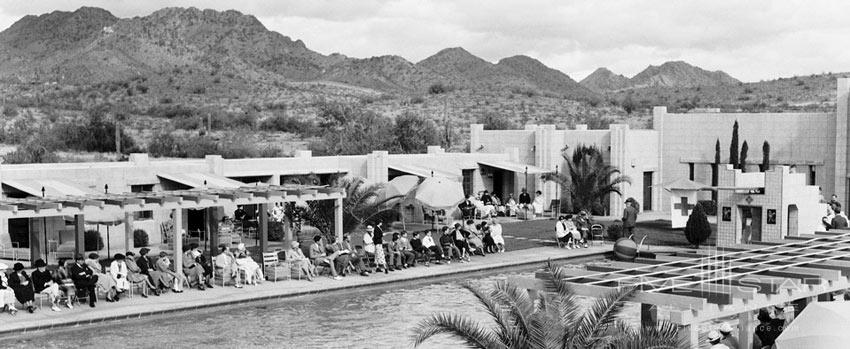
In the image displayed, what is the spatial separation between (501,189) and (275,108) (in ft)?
114

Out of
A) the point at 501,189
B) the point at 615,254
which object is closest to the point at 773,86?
the point at 501,189

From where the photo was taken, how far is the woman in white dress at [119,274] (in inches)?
Result: 728

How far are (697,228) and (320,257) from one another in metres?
10.3

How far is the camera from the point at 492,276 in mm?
22953

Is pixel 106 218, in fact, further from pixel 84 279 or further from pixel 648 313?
pixel 648 313

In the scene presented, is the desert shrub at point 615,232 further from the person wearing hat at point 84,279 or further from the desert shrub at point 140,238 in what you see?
the person wearing hat at point 84,279

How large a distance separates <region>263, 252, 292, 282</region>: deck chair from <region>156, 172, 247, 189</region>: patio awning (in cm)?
526

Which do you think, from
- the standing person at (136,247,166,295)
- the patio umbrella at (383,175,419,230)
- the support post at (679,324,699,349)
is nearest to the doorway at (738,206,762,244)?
the patio umbrella at (383,175,419,230)

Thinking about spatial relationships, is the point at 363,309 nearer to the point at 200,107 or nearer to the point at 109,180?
the point at 109,180

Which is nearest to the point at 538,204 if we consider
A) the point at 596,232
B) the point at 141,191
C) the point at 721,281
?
the point at 596,232

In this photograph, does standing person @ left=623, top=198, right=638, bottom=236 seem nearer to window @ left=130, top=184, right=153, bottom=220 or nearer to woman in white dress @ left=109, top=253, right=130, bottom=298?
window @ left=130, top=184, right=153, bottom=220

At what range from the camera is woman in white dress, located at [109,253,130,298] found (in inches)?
728

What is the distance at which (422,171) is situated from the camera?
33688 millimetres

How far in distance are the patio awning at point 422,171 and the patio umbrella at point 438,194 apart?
3.27 meters
